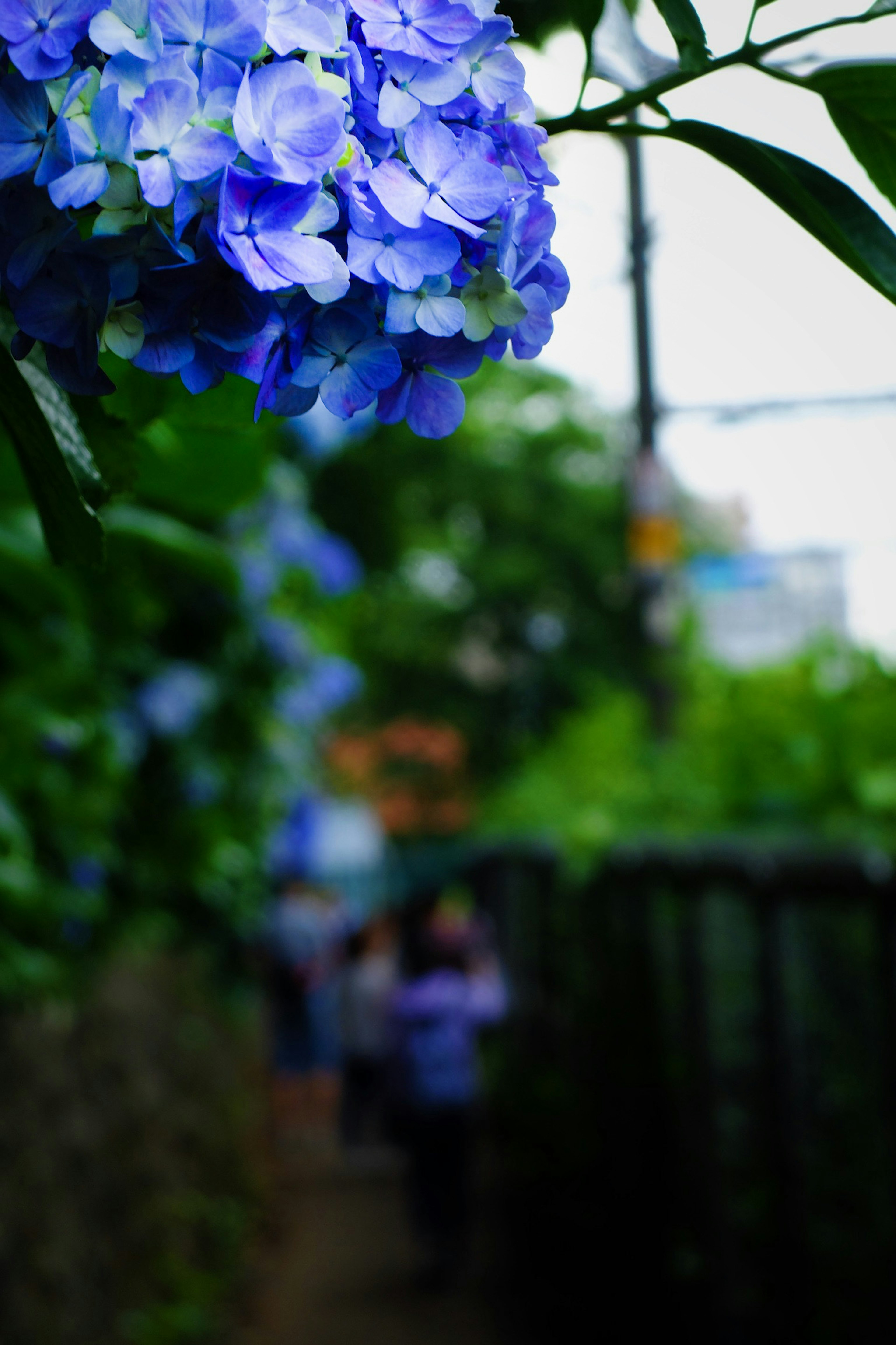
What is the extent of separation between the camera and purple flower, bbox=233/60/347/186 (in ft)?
1.68

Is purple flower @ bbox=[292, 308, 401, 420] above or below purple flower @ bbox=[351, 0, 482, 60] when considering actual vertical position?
below

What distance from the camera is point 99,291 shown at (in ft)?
1.78

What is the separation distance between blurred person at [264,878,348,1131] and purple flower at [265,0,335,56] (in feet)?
31.3

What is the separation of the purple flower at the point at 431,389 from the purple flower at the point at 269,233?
0.27ft

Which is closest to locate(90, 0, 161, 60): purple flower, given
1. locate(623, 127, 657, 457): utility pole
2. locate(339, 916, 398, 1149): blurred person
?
locate(623, 127, 657, 457): utility pole

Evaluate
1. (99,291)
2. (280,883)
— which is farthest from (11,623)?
(280,883)

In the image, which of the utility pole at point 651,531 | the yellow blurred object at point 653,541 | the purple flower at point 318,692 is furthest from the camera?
the yellow blurred object at point 653,541

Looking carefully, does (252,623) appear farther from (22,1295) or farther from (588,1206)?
(588,1206)

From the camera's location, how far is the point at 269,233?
0.52m

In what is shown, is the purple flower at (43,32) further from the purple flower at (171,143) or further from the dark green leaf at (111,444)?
the dark green leaf at (111,444)

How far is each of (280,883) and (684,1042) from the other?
6.04 meters

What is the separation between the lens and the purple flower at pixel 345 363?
1.87ft

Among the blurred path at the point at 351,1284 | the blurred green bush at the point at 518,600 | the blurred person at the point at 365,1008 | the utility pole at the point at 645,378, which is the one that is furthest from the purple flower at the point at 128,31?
the blurred green bush at the point at 518,600

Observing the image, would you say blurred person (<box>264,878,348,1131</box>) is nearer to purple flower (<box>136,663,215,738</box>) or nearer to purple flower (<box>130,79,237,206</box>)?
purple flower (<box>136,663,215,738</box>)
